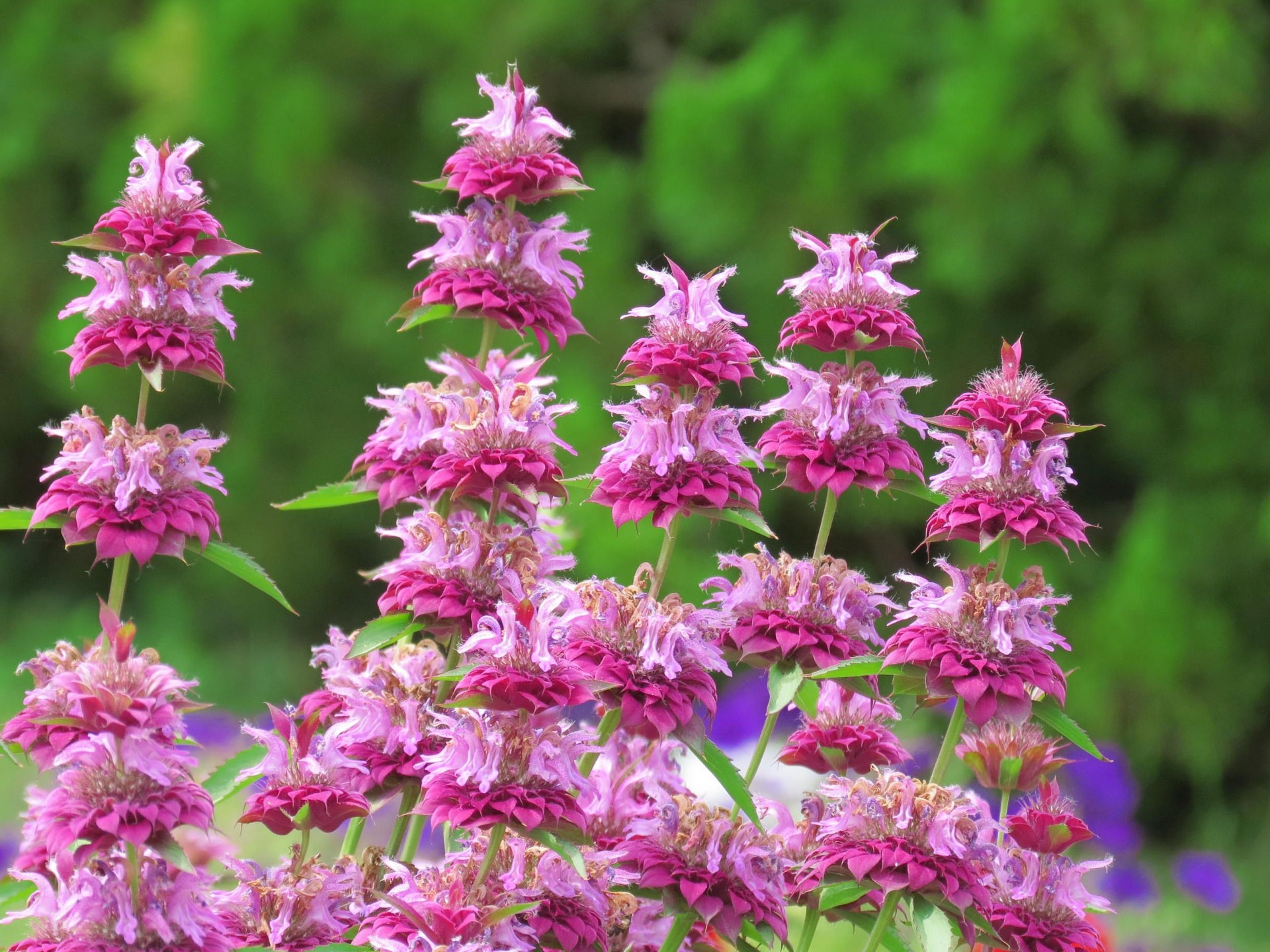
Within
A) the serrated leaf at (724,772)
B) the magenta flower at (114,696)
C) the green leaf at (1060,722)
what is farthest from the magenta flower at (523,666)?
the green leaf at (1060,722)

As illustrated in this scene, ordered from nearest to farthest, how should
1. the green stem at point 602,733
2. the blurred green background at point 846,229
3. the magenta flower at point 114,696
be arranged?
the magenta flower at point 114,696 < the green stem at point 602,733 < the blurred green background at point 846,229

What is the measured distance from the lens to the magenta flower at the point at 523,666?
1.23 m

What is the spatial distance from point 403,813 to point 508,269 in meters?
0.58

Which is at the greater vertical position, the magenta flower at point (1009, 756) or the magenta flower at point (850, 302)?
the magenta flower at point (850, 302)

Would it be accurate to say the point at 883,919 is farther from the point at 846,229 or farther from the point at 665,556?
the point at 846,229

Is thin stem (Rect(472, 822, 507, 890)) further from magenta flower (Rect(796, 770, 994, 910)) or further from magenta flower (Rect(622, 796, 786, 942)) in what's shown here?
magenta flower (Rect(796, 770, 994, 910))

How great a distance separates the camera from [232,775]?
151 centimetres

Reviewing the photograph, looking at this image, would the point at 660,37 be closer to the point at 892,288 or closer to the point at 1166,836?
the point at 1166,836

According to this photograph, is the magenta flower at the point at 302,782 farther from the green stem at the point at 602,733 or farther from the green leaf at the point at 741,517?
the green leaf at the point at 741,517

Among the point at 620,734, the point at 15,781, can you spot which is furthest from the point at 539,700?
the point at 15,781

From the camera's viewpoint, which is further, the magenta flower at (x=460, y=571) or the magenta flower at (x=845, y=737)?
the magenta flower at (x=845, y=737)

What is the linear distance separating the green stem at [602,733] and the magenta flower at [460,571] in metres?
0.15

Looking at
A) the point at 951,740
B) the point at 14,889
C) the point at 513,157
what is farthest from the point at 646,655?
the point at 14,889

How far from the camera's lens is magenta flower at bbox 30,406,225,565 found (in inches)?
54.5
